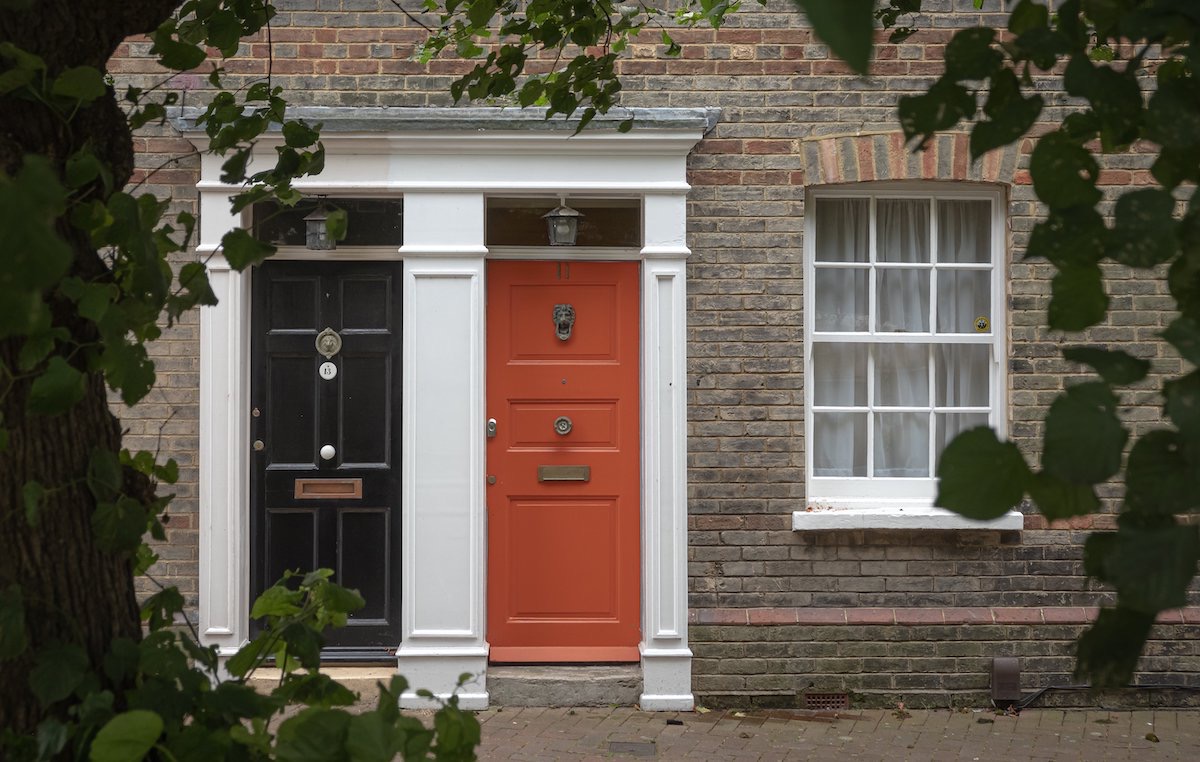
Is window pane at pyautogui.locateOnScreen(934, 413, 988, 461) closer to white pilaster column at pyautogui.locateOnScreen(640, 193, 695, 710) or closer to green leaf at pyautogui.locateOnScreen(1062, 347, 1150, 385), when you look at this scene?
white pilaster column at pyautogui.locateOnScreen(640, 193, 695, 710)

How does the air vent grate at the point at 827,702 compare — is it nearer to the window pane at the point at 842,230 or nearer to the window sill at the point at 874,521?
the window sill at the point at 874,521

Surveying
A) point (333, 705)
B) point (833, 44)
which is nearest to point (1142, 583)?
point (833, 44)

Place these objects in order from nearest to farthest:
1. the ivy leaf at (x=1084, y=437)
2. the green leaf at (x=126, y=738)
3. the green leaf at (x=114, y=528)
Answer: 1. the ivy leaf at (x=1084, y=437)
2. the green leaf at (x=126, y=738)
3. the green leaf at (x=114, y=528)

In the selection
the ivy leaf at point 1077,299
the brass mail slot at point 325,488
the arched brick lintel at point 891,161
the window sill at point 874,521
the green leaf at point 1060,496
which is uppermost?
the arched brick lintel at point 891,161

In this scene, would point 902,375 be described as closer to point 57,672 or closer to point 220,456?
point 220,456

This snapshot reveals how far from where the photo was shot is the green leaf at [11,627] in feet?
6.43

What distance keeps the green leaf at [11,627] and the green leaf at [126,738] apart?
0.20m

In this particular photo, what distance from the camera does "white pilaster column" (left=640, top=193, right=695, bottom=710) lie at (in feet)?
23.7

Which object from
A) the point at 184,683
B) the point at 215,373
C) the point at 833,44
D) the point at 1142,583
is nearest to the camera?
the point at 833,44

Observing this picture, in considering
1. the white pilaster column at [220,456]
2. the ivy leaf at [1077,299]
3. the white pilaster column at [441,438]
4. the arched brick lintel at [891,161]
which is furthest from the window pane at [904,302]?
the ivy leaf at [1077,299]

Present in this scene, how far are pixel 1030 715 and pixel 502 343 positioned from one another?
144 inches

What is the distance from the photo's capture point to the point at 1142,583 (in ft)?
3.80

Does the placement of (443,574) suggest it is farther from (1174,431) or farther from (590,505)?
(1174,431)

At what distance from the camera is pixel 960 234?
7492 mm
